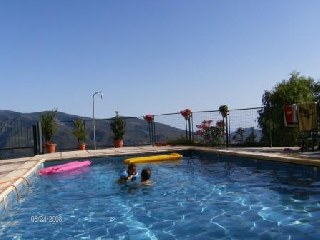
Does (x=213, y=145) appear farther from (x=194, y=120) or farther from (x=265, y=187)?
(x=265, y=187)

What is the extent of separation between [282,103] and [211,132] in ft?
12.4

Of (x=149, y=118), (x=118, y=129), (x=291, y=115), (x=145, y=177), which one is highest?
(x=149, y=118)

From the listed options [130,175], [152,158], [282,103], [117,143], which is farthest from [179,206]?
[117,143]

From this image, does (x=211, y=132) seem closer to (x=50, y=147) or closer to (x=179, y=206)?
(x=50, y=147)

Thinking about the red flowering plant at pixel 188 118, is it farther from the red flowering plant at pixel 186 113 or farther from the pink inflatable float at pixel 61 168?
the pink inflatable float at pixel 61 168

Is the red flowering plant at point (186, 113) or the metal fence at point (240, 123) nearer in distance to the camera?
the metal fence at point (240, 123)

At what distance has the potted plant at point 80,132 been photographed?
71.4 feet

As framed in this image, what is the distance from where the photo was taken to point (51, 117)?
20.7 m

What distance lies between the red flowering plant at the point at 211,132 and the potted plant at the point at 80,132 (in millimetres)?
5995

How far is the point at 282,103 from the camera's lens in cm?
2048

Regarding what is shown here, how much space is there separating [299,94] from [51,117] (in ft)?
40.0

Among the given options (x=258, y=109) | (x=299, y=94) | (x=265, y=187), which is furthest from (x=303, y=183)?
(x=299, y=94)
